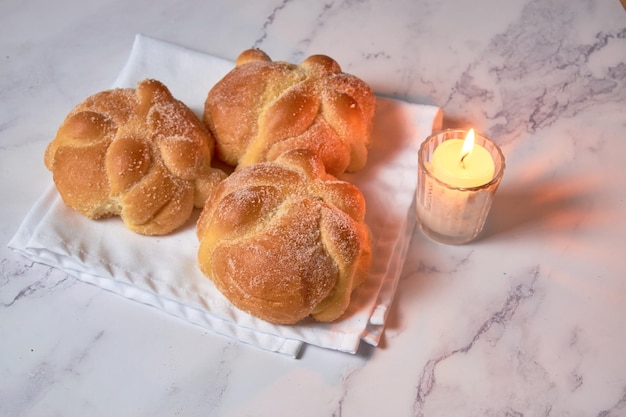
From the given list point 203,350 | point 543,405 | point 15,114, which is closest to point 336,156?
point 203,350

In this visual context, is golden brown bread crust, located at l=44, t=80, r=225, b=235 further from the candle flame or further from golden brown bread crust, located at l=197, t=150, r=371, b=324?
the candle flame

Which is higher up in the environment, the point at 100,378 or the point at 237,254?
the point at 237,254

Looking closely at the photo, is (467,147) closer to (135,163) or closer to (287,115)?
(287,115)

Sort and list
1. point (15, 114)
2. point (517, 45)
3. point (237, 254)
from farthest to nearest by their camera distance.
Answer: point (517, 45), point (15, 114), point (237, 254)

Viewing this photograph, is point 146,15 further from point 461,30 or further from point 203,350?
point 203,350

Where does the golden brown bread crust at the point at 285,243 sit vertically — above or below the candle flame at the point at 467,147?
below

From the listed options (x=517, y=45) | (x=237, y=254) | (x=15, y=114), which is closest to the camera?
(x=237, y=254)

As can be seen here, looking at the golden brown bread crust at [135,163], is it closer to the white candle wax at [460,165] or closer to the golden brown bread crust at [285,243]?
the golden brown bread crust at [285,243]

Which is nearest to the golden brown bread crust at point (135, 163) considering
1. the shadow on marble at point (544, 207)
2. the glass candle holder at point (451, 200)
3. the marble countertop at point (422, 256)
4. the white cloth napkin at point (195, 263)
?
the white cloth napkin at point (195, 263)
